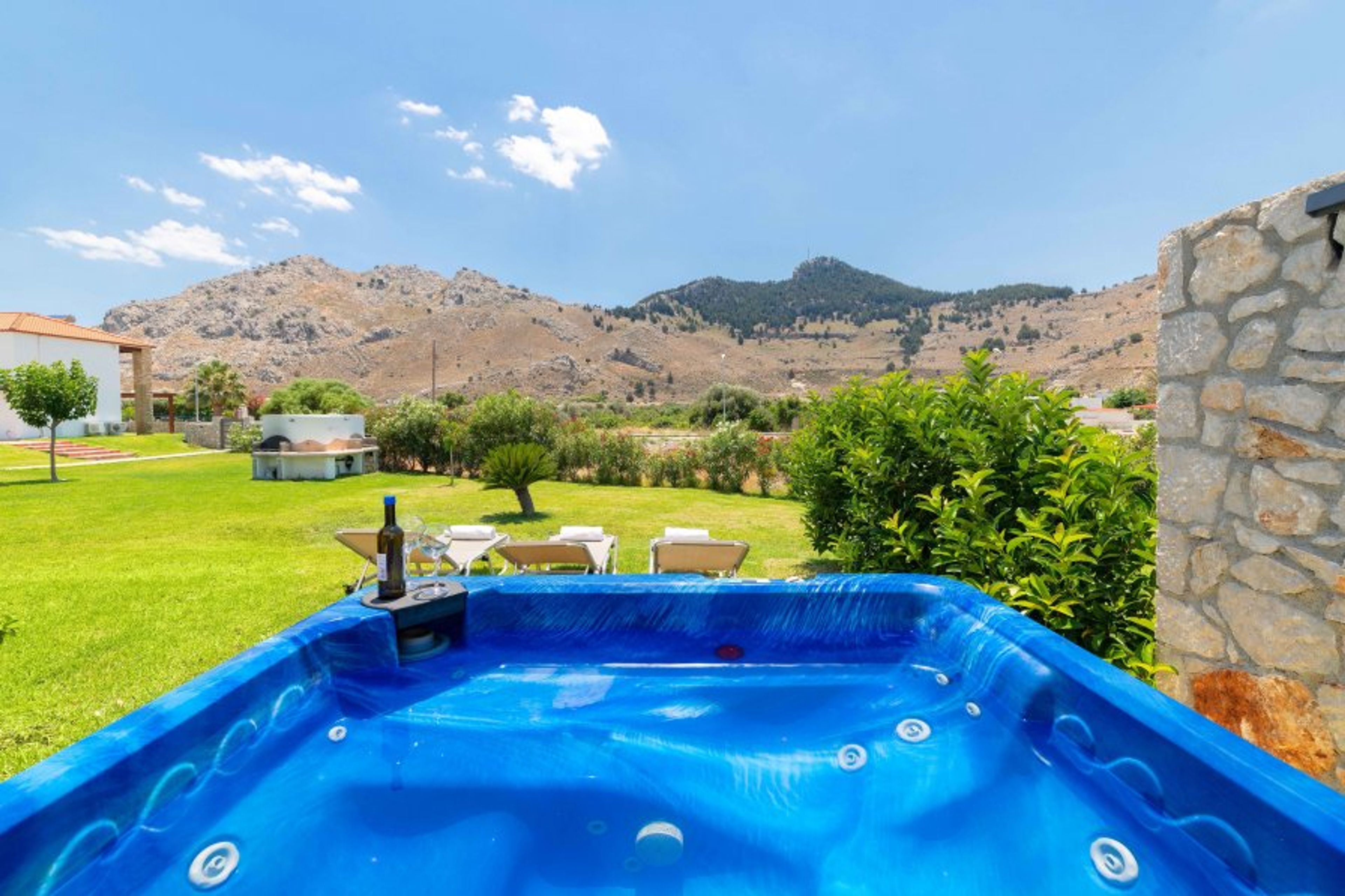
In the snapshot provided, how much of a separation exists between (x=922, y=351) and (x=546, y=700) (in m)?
86.6

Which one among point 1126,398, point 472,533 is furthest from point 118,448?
point 1126,398

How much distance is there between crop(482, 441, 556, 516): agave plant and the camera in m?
10.0

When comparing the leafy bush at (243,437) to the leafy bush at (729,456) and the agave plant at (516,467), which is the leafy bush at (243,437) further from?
the leafy bush at (729,456)

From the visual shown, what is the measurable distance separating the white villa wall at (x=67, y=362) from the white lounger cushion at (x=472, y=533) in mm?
34092

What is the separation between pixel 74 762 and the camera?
1.60m

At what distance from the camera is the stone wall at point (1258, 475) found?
2039mm

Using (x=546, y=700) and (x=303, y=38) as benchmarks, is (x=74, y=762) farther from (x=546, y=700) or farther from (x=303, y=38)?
(x=303, y=38)

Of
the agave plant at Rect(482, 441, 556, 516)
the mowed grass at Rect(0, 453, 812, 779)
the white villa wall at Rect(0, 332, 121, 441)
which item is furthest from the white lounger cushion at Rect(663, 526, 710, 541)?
the white villa wall at Rect(0, 332, 121, 441)

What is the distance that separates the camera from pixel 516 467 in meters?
10.0

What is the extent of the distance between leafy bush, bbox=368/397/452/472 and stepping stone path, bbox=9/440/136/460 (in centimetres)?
1230

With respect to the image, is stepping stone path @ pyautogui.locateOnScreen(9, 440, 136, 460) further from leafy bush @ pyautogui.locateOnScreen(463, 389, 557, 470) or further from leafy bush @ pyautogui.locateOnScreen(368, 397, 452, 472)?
leafy bush @ pyautogui.locateOnScreen(463, 389, 557, 470)

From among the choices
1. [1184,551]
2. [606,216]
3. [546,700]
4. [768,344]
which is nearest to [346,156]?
[606,216]

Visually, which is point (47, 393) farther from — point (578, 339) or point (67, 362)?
point (578, 339)

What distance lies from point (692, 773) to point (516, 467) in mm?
8196
